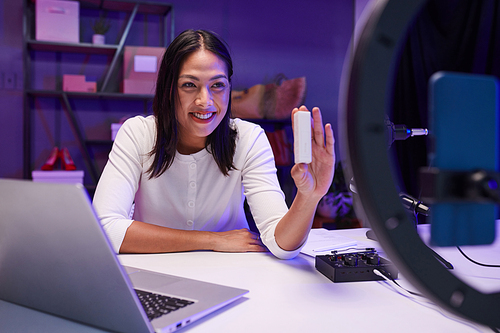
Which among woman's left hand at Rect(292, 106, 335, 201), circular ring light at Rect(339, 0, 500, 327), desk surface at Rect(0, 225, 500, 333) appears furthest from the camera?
woman's left hand at Rect(292, 106, 335, 201)

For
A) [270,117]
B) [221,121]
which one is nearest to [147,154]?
[221,121]

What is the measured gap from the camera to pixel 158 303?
0.62 meters

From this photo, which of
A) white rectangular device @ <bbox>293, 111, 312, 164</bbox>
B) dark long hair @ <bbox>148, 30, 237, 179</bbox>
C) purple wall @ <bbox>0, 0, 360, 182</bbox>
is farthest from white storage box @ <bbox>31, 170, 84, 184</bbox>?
white rectangular device @ <bbox>293, 111, 312, 164</bbox>

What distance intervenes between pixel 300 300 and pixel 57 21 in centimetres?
292

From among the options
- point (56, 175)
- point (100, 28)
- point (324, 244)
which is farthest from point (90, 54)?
point (324, 244)

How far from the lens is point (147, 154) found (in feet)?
4.52

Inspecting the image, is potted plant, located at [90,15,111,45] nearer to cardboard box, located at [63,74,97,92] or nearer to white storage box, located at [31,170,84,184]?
cardboard box, located at [63,74,97,92]

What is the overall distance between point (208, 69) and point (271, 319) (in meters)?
0.93

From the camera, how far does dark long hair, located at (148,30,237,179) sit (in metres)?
1.35

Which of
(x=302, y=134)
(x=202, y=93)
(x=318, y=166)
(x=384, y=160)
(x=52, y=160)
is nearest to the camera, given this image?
(x=384, y=160)

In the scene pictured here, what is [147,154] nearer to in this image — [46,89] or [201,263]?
[201,263]

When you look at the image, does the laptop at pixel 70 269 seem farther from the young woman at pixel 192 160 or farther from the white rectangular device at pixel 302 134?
the young woman at pixel 192 160

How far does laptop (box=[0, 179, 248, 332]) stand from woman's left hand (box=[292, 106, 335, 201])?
32 centimetres

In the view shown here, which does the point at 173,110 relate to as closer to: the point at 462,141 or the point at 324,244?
the point at 324,244
